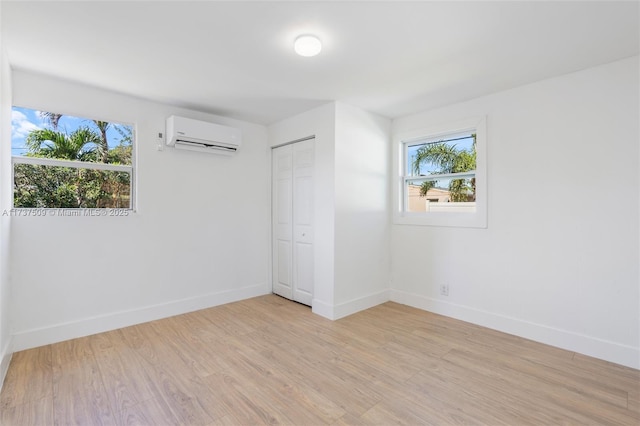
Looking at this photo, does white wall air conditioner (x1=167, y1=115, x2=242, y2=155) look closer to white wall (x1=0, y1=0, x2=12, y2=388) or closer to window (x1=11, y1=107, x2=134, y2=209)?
window (x1=11, y1=107, x2=134, y2=209)

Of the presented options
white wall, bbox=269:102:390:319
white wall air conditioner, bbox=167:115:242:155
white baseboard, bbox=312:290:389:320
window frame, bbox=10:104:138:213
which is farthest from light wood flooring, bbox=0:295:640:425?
white wall air conditioner, bbox=167:115:242:155

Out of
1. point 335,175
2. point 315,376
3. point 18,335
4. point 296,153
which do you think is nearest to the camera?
point 315,376

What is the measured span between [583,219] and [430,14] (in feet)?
7.13

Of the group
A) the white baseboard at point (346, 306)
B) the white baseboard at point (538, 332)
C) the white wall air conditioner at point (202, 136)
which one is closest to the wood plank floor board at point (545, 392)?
the white baseboard at point (538, 332)

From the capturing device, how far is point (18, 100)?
8.73 ft

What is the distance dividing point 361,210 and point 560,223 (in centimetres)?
191

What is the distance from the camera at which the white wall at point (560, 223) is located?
2455 mm

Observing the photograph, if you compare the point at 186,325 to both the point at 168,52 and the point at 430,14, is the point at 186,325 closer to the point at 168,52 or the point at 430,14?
the point at 168,52

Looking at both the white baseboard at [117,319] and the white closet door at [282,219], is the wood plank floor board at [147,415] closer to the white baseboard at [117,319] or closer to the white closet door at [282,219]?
the white baseboard at [117,319]

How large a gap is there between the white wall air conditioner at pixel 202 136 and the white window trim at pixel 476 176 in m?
2.09

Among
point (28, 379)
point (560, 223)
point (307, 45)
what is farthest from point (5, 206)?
point (560, 223)

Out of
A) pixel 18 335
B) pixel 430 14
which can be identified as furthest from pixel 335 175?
pixel 18 335

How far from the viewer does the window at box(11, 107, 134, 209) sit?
274cm

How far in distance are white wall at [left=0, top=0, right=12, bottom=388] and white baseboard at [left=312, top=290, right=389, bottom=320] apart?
8.60 feet
